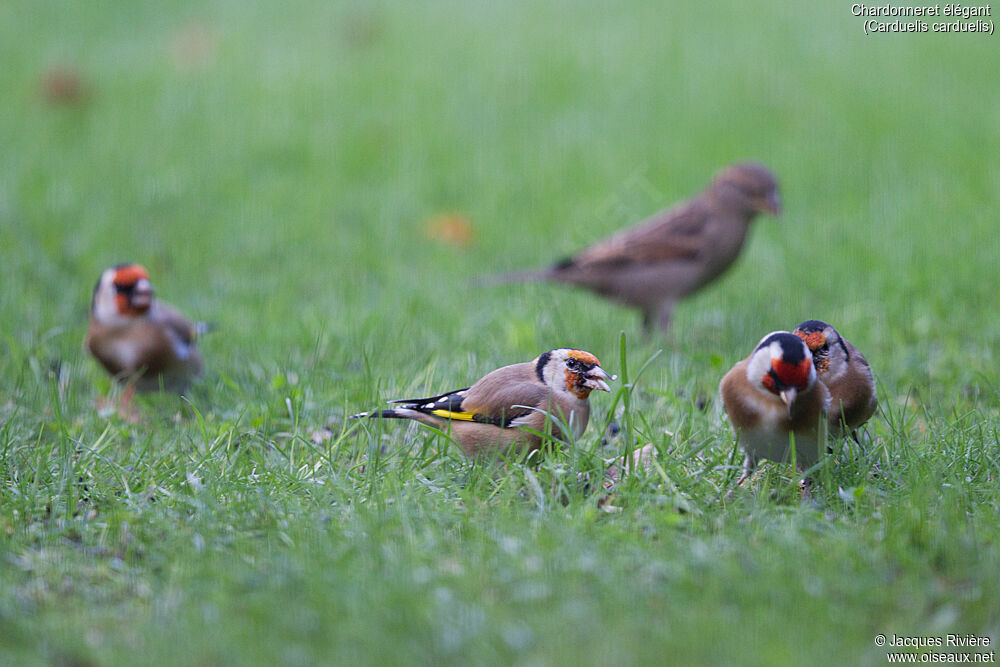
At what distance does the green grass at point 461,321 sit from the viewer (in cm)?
293

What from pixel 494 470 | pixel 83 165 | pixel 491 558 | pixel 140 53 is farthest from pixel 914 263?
pixel 140 53

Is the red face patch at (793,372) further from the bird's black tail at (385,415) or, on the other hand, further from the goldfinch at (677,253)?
the goldfinch at (677,253)

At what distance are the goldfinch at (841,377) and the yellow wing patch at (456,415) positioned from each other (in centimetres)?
130

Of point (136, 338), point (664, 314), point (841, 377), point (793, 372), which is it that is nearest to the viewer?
point (793, 372)

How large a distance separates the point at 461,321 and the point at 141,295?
5.77 feet

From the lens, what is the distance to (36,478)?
3871 mm

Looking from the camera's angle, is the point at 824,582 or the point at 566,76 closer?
the point at 824,582

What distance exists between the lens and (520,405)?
401cm

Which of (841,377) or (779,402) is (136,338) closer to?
(779,402)

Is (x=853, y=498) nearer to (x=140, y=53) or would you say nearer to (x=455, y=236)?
(x=455, y=236)

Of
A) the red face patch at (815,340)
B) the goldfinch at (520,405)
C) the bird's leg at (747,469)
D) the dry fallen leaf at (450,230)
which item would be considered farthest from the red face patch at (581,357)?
the dry fallen leaf at (450,230)

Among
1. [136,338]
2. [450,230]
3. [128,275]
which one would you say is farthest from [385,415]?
[450,230]

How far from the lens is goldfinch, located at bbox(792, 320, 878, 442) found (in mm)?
3977

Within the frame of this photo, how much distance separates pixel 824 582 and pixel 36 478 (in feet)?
9.07
